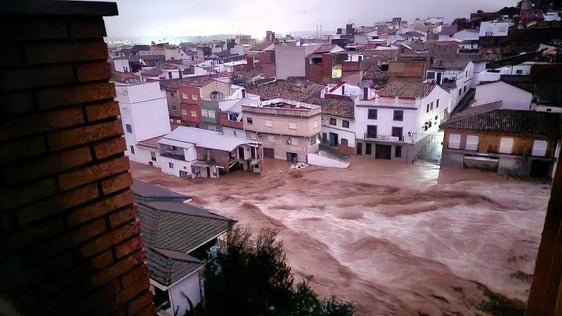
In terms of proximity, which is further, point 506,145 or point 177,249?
point 506,145

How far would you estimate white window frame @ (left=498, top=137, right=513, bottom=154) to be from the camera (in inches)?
763

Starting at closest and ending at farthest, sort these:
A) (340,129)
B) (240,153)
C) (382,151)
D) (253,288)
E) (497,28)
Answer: (253,288) < (240,153) < (382,151) < (340,129) < (497,28)

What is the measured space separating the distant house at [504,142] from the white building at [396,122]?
7.78 feet

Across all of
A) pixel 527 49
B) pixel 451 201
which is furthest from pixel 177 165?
pixel 527 49

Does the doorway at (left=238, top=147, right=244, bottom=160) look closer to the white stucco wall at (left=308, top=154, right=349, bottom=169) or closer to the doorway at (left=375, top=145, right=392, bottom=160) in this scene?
the white stucco wall at (left=308, top=154, right=349, bottom=169)

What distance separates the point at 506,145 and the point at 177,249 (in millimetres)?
19281

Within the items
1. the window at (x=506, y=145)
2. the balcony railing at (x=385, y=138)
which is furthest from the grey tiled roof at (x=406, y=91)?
the window at (x=506, y=145)

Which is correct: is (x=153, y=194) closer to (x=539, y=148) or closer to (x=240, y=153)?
(x=240, y=153)

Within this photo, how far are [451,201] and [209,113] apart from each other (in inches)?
756

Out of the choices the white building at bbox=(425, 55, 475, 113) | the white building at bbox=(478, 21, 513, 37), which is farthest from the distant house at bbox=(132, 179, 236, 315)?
the white building at bbox=(478, 21, 513, 37)

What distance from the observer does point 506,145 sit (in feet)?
64.1

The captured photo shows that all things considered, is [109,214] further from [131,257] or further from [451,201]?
[451,201]

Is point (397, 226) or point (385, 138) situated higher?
point (385, 138)

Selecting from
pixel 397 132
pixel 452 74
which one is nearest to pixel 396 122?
pixel 397 132
